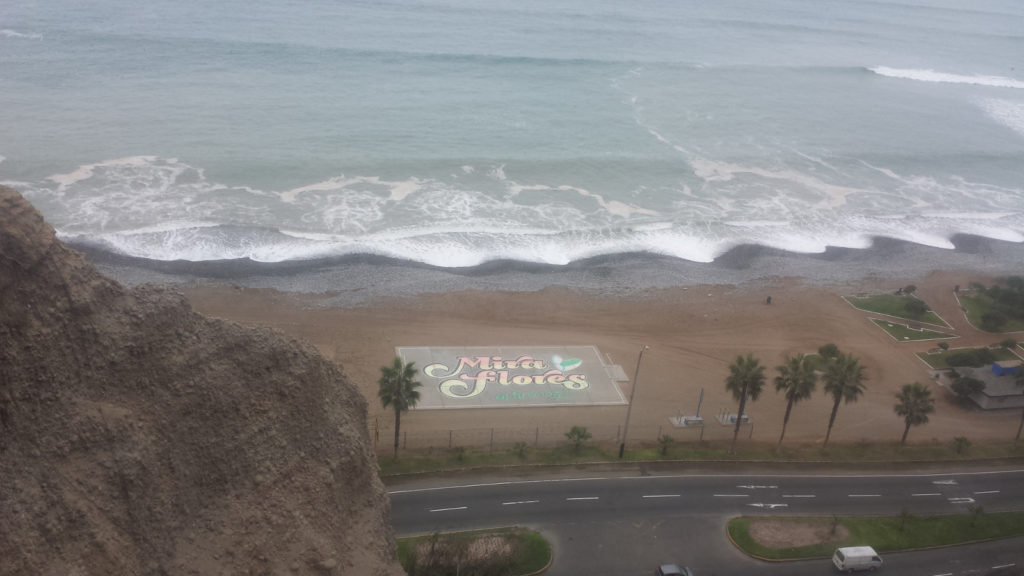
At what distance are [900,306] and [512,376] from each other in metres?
41.7

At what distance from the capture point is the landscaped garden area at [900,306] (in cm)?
7650

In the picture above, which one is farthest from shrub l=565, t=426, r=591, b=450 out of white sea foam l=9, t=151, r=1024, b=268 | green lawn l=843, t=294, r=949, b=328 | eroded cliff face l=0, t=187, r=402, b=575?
green lawn l=843, t=294, r=949, b=328

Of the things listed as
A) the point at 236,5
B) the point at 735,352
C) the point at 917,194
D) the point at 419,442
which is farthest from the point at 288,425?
the point at 236,5

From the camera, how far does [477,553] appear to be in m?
42.0

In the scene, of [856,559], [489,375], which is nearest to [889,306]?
[856,559]

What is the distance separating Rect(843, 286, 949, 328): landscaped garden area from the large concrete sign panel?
97.8 ft

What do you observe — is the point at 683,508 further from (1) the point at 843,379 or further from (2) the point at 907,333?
(2) the point at 907,333

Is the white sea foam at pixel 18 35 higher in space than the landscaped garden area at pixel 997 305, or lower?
higher

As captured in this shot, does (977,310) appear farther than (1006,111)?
No

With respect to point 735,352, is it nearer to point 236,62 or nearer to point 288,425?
point 288,425

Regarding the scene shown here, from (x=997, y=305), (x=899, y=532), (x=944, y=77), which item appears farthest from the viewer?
(x=944, y=77)

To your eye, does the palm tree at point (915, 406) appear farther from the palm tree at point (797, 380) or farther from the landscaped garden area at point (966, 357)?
the landscaped garden area at point (966, 357)

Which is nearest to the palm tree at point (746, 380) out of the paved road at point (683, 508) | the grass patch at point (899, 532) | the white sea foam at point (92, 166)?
the paved road at point (683, 508)

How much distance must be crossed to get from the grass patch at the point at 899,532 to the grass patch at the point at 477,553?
11926 mm
